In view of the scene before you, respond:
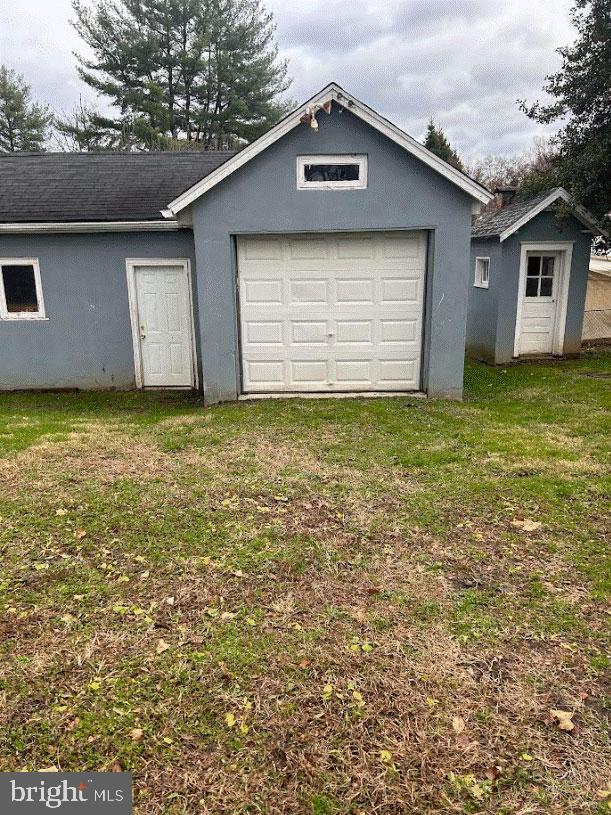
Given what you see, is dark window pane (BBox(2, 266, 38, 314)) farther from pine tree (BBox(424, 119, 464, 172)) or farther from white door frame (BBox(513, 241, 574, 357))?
pine tree (BBox(424, 119, 464, 172))

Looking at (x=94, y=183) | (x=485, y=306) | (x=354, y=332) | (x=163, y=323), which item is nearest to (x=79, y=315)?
(x=163, y=323)

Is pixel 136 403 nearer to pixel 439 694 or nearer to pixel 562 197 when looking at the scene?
pixel 439 694

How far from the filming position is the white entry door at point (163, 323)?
985cm

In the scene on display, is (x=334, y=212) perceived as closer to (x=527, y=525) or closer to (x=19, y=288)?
(x=527, y=525)

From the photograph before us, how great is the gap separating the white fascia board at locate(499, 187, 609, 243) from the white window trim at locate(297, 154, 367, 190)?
14.7ft

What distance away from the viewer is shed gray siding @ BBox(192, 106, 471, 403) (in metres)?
8.01

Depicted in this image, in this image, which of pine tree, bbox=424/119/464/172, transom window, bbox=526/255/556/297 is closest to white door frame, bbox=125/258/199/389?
transom window, bbox=526/255/556/297

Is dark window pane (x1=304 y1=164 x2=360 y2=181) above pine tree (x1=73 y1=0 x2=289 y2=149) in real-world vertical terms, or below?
below

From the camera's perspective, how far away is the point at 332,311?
8891 millimetres

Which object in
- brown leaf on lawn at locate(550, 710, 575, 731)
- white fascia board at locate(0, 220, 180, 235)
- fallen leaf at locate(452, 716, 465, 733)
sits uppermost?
white fascia board at locate(0, 220, 180, 235)

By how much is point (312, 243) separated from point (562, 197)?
596 centimetres

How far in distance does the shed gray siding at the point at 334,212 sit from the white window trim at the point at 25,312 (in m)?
3.36

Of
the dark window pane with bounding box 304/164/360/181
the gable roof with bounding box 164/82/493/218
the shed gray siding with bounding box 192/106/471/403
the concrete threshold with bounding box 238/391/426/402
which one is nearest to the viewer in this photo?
the gable roof with bounding box 164/82/493/218

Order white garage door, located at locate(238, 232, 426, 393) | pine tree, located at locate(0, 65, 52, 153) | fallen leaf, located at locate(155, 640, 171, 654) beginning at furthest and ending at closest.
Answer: pine tree, located at locate(0, 65, 52, 153)
white garage door, located at locate(238, 232, 426, 393)
fallen leaf, located at locate(155, 640, 171, 654)
